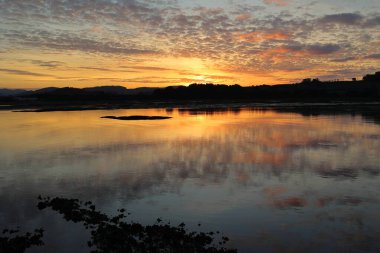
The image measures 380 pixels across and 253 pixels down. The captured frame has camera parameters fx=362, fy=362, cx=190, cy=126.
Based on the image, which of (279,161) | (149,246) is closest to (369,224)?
(149,246)

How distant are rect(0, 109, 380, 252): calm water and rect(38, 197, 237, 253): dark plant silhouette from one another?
468 mm

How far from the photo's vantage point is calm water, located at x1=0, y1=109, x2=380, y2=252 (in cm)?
1180

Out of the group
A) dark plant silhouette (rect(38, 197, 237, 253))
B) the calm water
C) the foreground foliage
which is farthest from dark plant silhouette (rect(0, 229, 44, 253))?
dark plant silhouette (rect(38, 197, 237, 253))

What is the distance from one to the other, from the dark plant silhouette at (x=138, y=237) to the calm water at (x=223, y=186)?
1.53 ft

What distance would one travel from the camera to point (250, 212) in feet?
44.7

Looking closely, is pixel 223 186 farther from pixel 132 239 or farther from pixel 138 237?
pixel 132 239

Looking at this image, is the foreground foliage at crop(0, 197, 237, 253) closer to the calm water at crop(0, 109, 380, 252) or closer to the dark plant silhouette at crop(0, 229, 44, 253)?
the dark plant silhouette at crop(0, 229, 44, 253)

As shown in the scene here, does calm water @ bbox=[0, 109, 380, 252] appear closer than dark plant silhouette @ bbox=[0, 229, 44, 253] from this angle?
No

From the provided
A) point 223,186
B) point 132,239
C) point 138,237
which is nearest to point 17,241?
point 132,239

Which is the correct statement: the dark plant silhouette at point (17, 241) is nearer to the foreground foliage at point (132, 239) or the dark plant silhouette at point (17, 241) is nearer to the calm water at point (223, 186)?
the foreground foliage at point (132, 239)

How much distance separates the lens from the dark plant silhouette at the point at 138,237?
10625 mm

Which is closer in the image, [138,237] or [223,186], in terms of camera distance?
[138,237]

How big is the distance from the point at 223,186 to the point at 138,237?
6.63m

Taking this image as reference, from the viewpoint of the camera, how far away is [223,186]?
1720 centimetres
